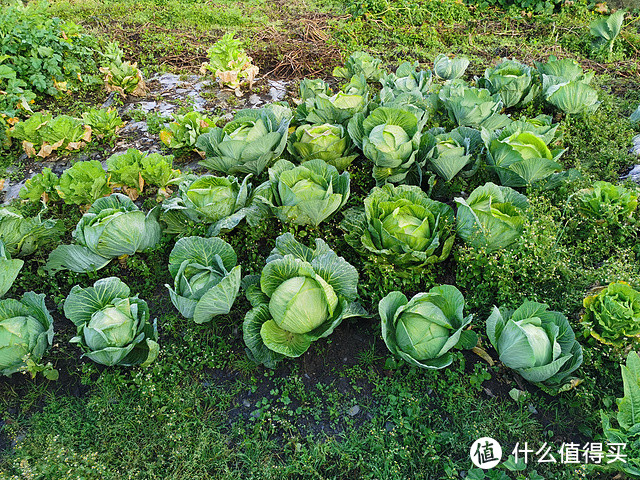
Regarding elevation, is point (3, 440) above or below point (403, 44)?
below

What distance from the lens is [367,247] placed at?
3492mm

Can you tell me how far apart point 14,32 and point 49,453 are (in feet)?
18.8

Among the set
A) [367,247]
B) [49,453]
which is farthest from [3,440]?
[367,247]

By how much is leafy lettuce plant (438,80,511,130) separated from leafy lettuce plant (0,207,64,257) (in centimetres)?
428

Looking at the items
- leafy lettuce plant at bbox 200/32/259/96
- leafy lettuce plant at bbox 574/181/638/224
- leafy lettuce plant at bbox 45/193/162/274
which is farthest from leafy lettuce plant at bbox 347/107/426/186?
leafy lettuce plant at bbox 200/32/259/96

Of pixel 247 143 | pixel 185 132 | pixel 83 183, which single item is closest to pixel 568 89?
pixel 247 143

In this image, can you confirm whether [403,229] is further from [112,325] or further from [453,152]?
[112,325]

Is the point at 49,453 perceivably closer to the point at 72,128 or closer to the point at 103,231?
the point at 103,231

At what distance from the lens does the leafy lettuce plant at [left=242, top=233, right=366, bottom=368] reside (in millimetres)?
2977

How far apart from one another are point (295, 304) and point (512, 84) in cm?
431

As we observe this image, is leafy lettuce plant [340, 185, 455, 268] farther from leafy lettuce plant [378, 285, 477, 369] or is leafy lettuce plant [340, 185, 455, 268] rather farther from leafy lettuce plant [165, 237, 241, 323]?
leafy lettuce plant [165, 237, 241, 323]

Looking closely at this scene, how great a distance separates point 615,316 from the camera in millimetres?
3064

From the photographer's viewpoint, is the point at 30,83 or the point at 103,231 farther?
the point at 30,83

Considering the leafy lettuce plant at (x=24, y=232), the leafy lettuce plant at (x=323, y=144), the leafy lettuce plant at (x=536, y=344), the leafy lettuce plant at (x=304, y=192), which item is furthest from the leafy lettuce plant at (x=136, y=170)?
the leafy lettuce plant at (x=536, y=344)
